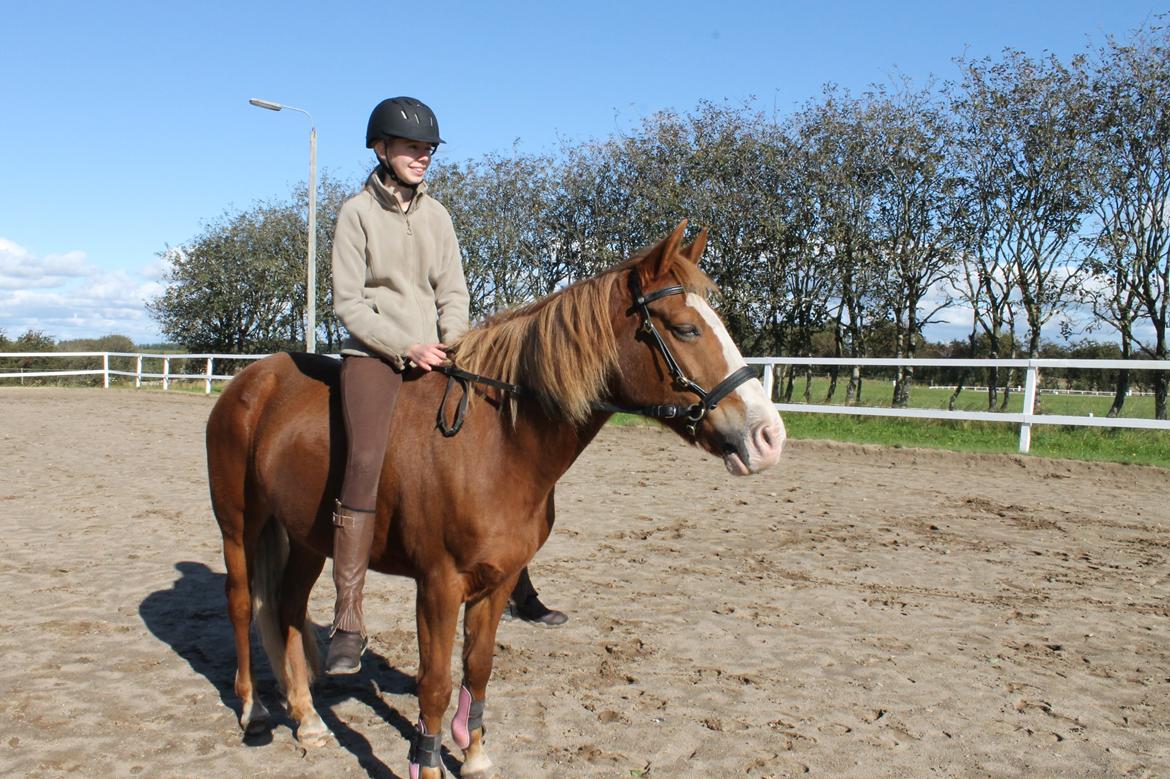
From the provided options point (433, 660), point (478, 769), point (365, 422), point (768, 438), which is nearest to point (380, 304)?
point (365, 422)

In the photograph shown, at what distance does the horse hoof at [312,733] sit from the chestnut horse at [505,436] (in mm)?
11

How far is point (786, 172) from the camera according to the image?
74.2 ft

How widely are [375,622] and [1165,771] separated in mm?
4134

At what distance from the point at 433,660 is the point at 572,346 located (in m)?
1.27

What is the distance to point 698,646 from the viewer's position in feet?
15.9

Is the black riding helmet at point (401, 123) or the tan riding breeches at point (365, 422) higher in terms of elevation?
the black riding helmet at point (401, 123)

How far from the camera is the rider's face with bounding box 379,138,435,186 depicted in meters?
3.48

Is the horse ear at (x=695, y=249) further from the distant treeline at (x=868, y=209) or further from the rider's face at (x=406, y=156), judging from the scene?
the distant treeline at (x=868, y=209)

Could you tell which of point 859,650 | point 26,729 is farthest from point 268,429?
point 859,650

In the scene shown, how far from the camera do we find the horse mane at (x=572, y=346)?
3014 mm

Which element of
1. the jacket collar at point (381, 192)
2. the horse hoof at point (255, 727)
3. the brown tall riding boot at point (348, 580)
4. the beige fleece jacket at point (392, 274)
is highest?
the jacket collar at point (381, 192)

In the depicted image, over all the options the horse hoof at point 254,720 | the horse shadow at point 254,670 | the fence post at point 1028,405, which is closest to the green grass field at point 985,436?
the fence post at point 1028,405

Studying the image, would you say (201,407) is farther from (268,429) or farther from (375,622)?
(268,429)

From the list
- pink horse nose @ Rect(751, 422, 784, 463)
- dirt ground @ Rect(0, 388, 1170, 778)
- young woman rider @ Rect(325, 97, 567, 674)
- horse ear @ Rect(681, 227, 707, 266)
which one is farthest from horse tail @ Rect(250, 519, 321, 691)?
pink horse nose @ Rect(751, 422, 784, 463)
